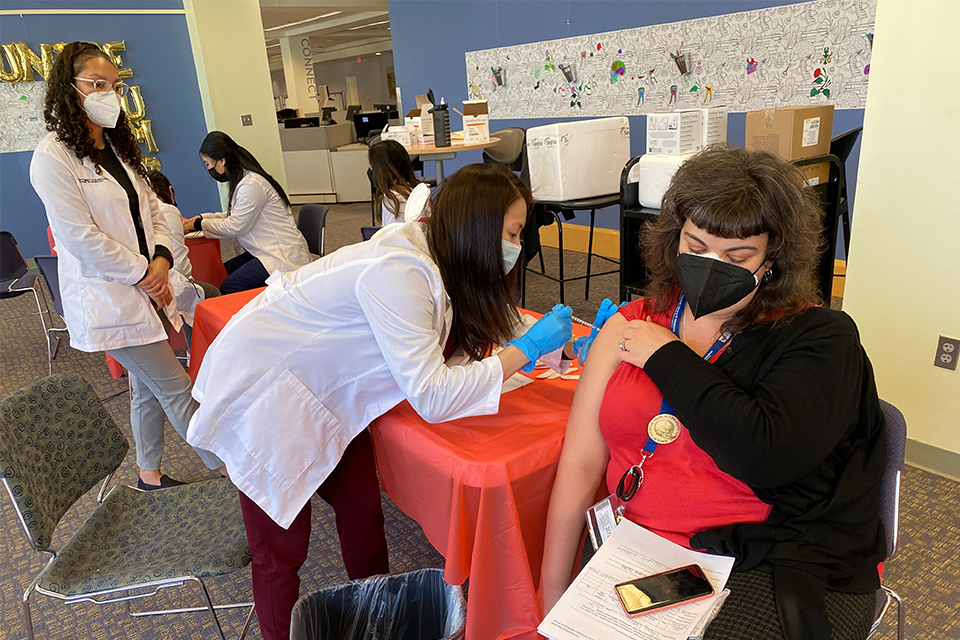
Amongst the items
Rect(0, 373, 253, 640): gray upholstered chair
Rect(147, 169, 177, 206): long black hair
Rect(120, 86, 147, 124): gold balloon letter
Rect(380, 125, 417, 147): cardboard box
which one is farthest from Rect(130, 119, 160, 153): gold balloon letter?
Rect(0, 373, 253, 640): gray upholstered chair

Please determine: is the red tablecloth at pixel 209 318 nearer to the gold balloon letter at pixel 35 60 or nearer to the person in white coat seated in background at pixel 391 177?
the person in white coat seated in background at pixel 391 177

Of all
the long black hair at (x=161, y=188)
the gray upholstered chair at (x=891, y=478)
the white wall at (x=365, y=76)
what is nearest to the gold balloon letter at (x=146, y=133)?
the long black hair at (x=161, y=188)

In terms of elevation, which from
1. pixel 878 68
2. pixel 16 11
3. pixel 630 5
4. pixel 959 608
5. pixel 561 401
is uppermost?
pixel 16 11

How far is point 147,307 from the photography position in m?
2.10

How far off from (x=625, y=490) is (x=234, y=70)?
21.4 ft

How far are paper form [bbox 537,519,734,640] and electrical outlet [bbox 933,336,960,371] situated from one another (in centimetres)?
149

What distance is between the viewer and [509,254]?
1438mm

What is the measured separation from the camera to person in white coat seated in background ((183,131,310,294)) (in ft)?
11.1

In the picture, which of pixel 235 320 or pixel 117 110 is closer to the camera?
pixel 235 320

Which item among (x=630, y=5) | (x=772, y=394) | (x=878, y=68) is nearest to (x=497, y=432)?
(x=772, y=394)

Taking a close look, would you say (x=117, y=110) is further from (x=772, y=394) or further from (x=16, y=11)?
(x=16, y=11)

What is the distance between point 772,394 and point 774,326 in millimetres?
141

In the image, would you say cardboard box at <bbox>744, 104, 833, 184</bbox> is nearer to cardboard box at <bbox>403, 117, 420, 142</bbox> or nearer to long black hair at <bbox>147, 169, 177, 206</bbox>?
cardboard box at <bbox>403, 117, 420, 142</bbox>

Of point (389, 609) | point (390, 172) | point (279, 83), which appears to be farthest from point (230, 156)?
point (279, 83)
